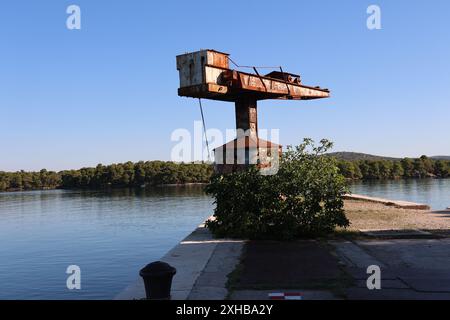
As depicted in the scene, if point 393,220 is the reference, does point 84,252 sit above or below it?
below

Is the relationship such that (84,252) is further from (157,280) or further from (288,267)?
(157,280)

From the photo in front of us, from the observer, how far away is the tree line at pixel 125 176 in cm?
15575

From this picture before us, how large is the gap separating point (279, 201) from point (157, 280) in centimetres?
836

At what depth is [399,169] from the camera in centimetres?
14238

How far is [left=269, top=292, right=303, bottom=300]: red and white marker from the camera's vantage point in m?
8.13

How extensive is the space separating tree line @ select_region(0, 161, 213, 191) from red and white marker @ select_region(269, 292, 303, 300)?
137447 millimetres

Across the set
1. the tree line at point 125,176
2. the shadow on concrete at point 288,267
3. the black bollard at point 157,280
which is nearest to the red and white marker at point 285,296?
the shadow on concrete at point 288,267

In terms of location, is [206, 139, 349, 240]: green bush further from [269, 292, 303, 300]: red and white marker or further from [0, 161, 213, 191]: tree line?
[0, 161, 213, 191]: tree line

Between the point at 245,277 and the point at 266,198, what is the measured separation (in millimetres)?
5738

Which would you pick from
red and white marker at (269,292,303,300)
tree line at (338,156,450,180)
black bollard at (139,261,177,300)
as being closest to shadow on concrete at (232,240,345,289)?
red and white marker at (269,292,303,300)

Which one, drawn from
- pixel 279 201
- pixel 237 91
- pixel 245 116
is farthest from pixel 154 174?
pixel 279 201

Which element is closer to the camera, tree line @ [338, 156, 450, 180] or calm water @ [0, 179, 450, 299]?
calm water @ [0, 179, 450, 299]
